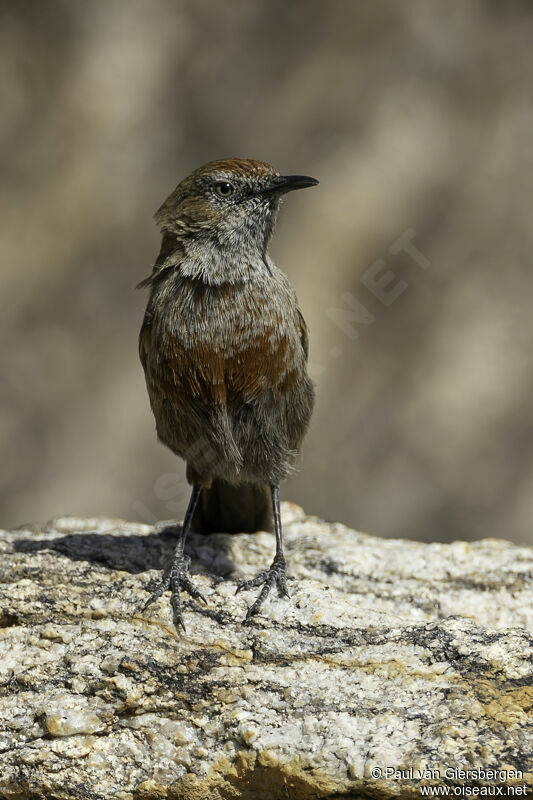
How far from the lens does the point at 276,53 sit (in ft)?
21.7

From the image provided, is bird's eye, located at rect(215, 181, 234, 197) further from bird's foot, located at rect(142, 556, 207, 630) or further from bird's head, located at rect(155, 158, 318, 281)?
bird's foot, located at rect(142, 556, 207, 630)

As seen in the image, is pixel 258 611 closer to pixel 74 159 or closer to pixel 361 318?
pixel 361 318

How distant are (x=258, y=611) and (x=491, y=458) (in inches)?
145

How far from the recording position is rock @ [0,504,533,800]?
2742 millimetres

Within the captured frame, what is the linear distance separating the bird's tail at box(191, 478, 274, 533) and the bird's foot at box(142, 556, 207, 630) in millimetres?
726

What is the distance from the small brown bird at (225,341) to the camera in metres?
3.61

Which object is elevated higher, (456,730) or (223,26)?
(223,26)

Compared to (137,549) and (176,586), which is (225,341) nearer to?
(176,586)

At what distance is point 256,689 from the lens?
3039 mm

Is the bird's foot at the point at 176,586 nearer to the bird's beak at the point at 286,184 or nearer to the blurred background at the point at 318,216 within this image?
the bird's beak at the point at 286,184

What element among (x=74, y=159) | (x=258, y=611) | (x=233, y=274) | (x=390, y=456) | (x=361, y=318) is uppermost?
(x=74, y=159)

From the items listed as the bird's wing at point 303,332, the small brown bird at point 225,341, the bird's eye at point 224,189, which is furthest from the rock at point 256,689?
the bird's eye at point 224,189

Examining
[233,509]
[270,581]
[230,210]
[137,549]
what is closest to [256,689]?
[270,581]

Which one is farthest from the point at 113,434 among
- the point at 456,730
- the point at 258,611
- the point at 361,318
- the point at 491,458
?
the point at 456,730
